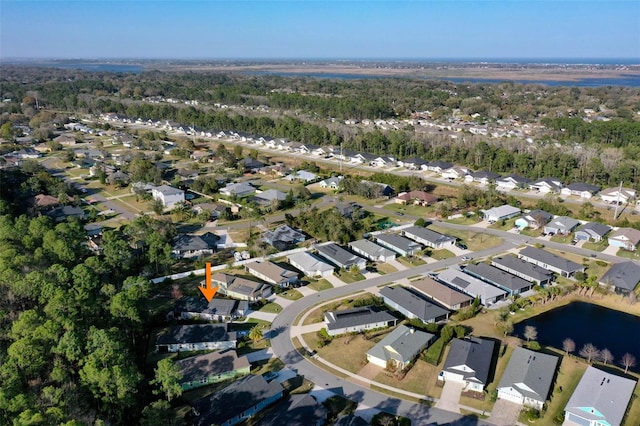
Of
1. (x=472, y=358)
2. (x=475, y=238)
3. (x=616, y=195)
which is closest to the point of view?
(x=472, y=358)

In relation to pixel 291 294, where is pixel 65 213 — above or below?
above

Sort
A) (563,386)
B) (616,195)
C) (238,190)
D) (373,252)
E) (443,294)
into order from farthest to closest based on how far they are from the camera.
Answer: (238,190), (616,195), (373,252), (443,294), (563,386)

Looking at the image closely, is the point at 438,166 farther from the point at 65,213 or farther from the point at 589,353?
the point at 65,213

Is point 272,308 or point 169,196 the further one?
point 169,196

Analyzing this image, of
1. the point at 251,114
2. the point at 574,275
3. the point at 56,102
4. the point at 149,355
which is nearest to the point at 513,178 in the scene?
the point at 574,275

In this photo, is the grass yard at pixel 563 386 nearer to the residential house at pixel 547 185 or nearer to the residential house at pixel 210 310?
the residential house at pixel 210 310

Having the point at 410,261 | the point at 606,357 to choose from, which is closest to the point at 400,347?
the point at 606,357
